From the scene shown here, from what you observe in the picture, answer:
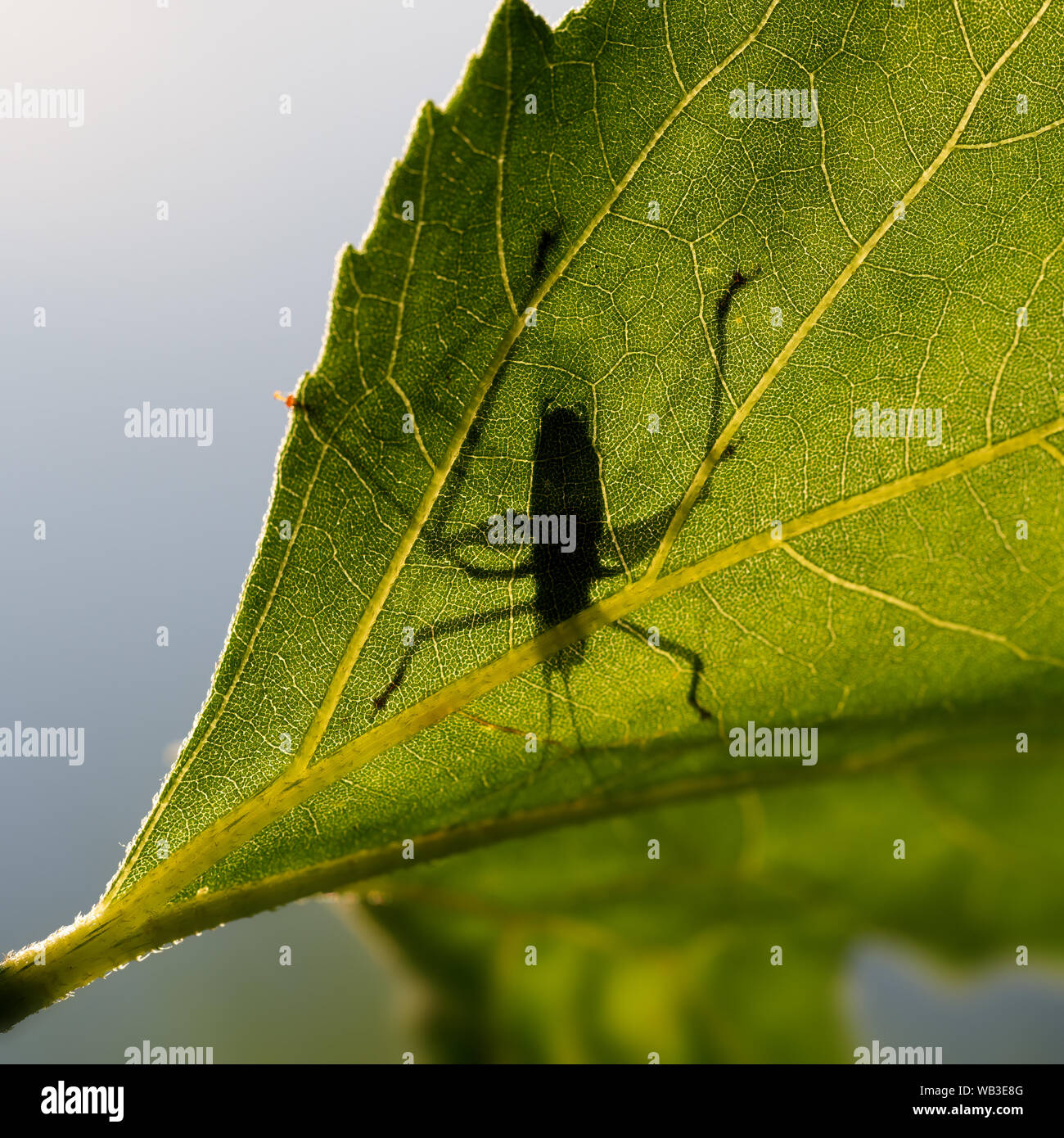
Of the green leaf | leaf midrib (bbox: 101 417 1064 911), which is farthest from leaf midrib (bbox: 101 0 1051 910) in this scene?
the green leaf

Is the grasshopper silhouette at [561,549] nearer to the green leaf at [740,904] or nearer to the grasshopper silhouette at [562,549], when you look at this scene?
the grasshopper silhouette at [562,549]

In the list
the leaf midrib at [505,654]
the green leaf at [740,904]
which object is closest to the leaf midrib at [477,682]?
the leaf midrib at [505,654]

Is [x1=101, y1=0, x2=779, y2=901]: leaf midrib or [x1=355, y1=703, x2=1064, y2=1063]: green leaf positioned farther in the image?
[x1=355, y1=703, x2=1064, y2=1063]: green leaf

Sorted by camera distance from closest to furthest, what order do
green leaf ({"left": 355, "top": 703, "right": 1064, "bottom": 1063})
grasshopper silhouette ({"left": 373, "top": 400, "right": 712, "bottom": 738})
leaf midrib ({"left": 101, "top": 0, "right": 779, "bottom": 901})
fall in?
leaf midrib ({"left": 101, "top": 0, "right": 779, "bottom": 901}) < grasshopper silhouette ({"left": 373, "top": 400, "right": 712, "bottom": 738}) < green leaf ({"left": 355, "top": 703, "right": 1064, "bottom": 1063})

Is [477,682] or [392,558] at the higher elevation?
[392,558]

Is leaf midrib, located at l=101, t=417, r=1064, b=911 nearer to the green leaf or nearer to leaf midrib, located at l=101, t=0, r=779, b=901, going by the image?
leaf midrib, located at l=101, t=0, r=779, b=901

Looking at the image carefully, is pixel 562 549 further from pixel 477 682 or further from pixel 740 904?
pixel 740 904

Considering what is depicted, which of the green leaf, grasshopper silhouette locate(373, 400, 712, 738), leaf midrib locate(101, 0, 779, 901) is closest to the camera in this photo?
leaf midrib locate(101, 0, 779, 901)

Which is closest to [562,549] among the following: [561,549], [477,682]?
[561,549]
